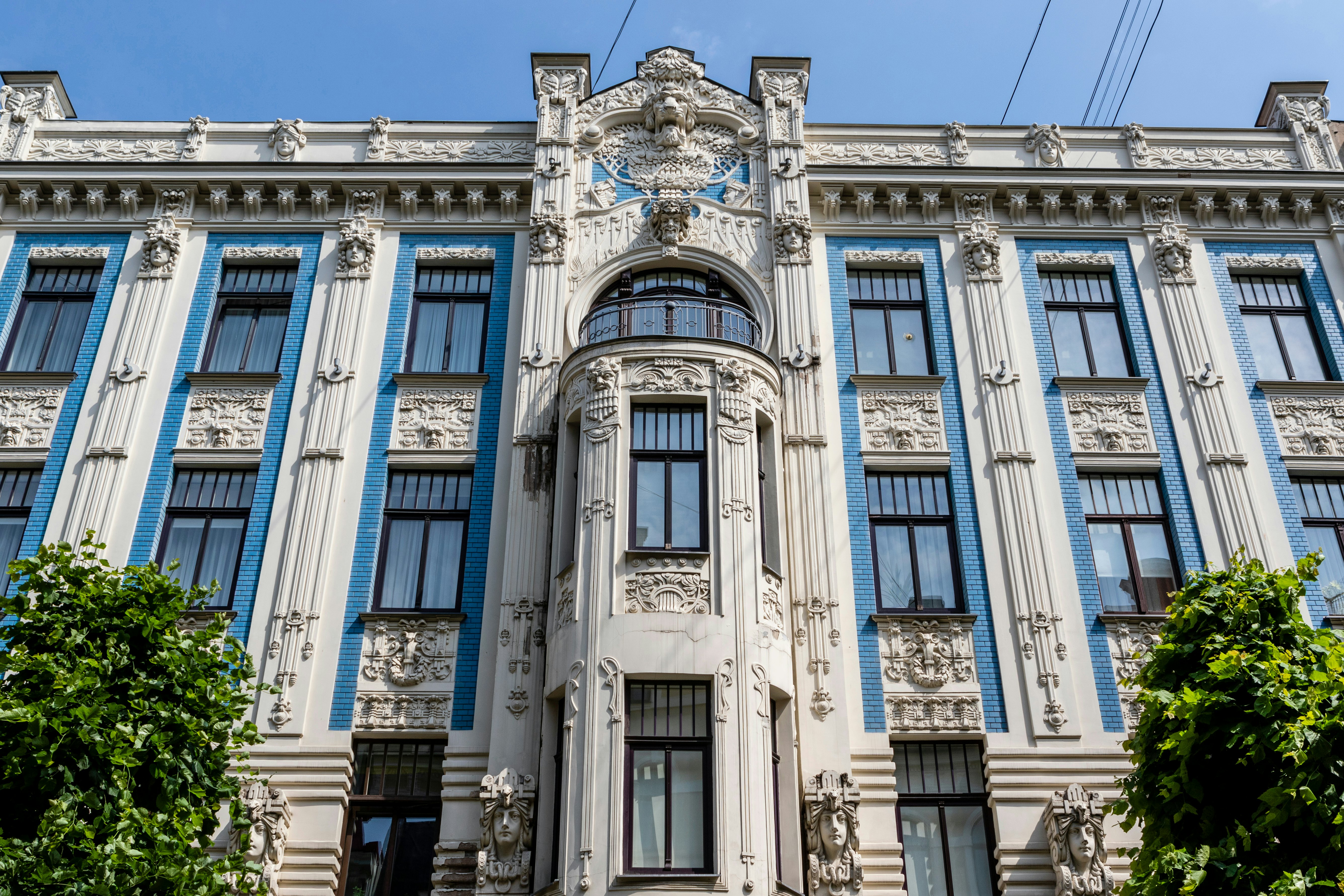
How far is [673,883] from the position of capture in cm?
1397

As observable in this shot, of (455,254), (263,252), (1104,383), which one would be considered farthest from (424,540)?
(1104,383)

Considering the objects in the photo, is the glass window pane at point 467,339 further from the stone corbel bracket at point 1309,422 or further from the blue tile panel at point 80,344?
the stone corbel bracket at point 1309,422

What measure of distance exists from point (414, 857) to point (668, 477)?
5995 mm

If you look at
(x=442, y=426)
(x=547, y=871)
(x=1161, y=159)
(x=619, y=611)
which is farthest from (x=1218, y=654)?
(x=1161, y=159)

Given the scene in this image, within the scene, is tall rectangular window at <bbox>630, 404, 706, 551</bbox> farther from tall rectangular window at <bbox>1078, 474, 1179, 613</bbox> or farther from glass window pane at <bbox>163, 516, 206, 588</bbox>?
glass window pane at <bbox>163, 516, 206, 588</bbox>

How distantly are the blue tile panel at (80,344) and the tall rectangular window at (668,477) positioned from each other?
8687 mm

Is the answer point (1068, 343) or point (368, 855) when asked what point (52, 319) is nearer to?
point (368, 855)

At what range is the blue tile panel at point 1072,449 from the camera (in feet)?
57.1

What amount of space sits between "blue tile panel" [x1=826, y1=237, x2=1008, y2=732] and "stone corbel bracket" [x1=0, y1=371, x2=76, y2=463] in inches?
492

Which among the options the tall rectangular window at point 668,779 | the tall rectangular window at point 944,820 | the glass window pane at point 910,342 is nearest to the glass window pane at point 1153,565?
the tall rectangular window at point 944,820

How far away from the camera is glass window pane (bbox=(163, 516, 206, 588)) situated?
18141mm

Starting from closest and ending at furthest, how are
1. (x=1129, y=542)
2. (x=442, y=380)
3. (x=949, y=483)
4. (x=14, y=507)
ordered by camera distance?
1. (x=1129, y=542)
2. (x=14, y=507)
3. (x=949, y=483)
4. (x=442, y=380)

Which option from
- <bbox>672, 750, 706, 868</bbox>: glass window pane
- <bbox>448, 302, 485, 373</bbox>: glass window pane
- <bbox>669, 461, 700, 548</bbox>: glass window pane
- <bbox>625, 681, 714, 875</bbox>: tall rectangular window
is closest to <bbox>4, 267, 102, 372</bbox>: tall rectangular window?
<bbox>448, 302, 485, 373</bbox>: glass window pane

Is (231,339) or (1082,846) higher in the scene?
(231,339)
